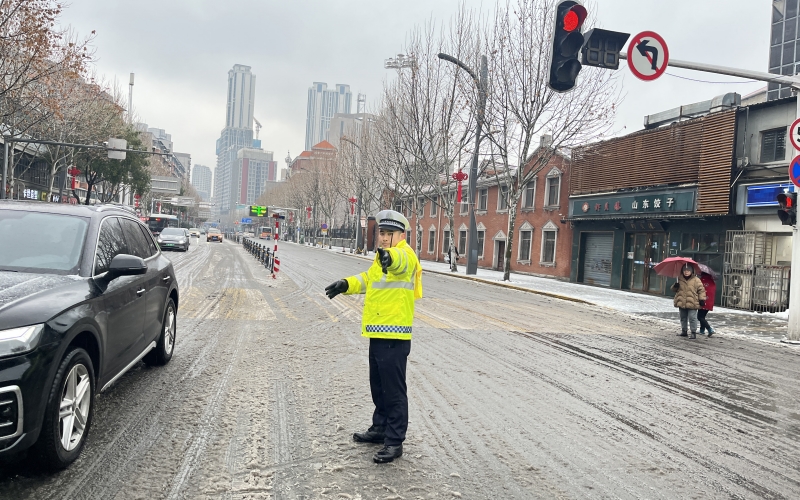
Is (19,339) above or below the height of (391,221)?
below

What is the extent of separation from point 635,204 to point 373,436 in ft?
68.4

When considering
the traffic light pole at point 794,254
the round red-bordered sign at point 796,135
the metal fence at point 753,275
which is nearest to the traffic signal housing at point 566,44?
the traffic light pole at point 794,254

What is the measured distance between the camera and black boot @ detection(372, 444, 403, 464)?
3.95 meters

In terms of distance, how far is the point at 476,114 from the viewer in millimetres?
26297

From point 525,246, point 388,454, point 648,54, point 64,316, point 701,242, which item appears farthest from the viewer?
point 525,246

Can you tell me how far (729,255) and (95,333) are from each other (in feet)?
62.9

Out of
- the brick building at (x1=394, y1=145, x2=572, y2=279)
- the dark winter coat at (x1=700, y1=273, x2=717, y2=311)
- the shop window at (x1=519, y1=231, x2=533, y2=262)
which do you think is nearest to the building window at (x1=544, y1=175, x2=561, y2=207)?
the brick building at (x1=394, y1=145, x2=572, y2=279)

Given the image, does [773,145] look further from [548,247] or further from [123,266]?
[123,266]

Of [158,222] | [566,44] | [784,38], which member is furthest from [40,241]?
[158,222]

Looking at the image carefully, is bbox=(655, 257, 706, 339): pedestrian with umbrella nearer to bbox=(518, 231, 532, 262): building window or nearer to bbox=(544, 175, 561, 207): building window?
bbox=(544, 175, 561, 207): building window

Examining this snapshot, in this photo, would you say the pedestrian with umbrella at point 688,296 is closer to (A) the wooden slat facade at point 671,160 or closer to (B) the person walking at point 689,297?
(B) the person walking at point 689,297

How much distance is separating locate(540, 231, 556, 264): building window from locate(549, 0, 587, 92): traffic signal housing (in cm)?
2181

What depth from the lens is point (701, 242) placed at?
794 inches

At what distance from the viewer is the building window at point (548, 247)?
98.0 feet
